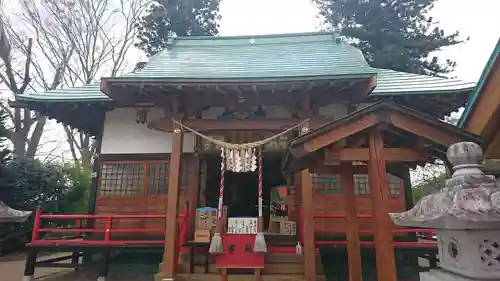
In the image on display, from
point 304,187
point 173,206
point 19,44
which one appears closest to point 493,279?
point 304,187

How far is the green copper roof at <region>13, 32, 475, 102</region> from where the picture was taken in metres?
6.81

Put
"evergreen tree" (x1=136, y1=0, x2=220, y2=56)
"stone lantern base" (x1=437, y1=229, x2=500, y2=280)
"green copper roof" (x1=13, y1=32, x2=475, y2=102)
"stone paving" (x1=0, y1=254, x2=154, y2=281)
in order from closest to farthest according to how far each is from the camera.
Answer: "stone lantern base" (x1=437, y1=229, x2=500, y2=280), "green copper roof" (x1=13, y1=32, x2=475, y2=102), "stone paving" (x1=0, y1=254, x2=154, y2=281), "evergreen tree" (x1=136, y1=0, x2=220, y2=56)

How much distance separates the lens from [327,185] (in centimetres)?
786

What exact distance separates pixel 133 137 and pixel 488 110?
7.65 metres

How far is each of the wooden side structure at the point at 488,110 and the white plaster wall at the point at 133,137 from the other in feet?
20.1

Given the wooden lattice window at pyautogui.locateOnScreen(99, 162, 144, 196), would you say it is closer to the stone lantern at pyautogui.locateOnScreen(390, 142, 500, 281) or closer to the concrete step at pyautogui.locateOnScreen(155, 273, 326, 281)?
the concrete step at pyautogui.locateOnScreen(155, 273, 326, 281)

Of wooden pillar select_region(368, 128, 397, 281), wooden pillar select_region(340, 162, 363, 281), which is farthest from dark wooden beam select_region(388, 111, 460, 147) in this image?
wooden pillar select_region(340, 162, 363, 281)

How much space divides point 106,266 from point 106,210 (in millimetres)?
1334

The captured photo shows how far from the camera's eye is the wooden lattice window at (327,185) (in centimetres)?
781

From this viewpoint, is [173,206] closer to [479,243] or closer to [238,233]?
[238,233]

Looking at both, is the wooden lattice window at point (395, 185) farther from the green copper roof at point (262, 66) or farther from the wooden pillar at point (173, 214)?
the wooden pillar at point (173, 214)

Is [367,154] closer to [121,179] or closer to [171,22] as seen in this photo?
[121,179]

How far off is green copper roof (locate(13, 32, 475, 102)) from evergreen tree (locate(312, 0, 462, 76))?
644 centimetres

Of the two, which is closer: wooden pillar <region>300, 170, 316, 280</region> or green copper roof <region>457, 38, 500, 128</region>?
green copper roof <region>457, 38, 500, 128</region>
